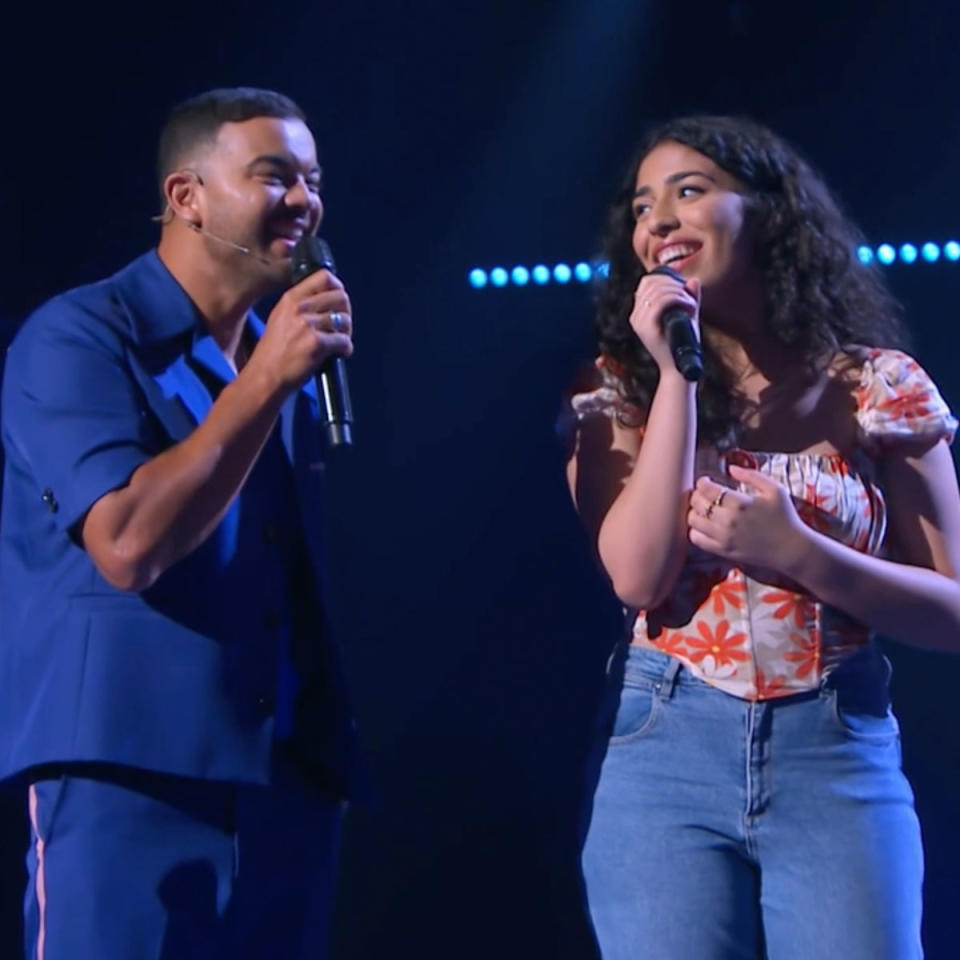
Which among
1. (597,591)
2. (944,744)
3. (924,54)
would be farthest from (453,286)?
(944,744)

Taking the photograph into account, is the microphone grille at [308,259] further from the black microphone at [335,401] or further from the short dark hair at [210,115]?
the short dark hair at [210,115]

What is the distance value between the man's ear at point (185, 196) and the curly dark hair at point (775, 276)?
56 cm

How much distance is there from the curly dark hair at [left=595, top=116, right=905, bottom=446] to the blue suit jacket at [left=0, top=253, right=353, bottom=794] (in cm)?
52

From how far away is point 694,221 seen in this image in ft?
6.29

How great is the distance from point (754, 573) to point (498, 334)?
4.18 ft

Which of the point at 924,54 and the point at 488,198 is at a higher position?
the point at 924,54

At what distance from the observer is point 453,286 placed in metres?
2.93

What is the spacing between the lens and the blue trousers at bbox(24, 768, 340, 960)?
1.61 m

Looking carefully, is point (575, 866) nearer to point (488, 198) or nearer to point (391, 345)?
point (391, 345)

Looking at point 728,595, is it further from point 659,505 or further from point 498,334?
point 498,334

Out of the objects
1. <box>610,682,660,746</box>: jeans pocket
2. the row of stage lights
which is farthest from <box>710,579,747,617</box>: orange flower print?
the row of stage lights

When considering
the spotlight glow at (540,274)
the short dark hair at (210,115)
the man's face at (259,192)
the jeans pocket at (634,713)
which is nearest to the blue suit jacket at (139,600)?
the man's face at (259,192)

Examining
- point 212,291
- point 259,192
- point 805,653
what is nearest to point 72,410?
point 212,291

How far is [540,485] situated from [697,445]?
108cm
